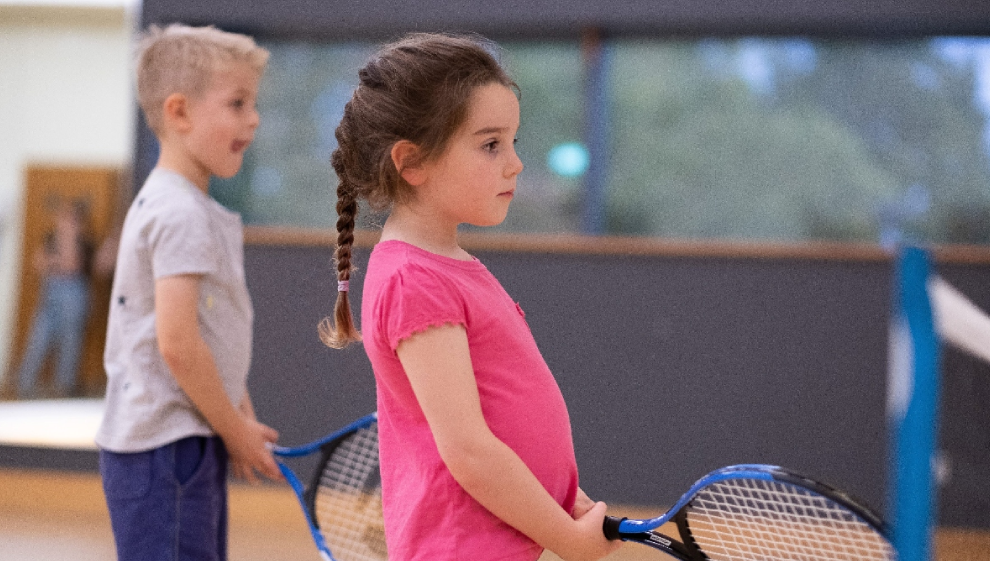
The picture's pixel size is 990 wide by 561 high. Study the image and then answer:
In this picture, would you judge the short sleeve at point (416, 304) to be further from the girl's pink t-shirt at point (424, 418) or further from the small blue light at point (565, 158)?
the small blue light at point (565, 158)

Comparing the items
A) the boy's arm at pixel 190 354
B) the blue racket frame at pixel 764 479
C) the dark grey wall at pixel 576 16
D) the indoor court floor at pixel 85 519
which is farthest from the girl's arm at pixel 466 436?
the dark grey wall at pixel 576 16

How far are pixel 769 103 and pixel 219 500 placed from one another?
324cm

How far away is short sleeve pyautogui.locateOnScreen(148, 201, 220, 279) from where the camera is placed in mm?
1555

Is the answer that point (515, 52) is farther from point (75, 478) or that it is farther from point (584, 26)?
point (75, 478)

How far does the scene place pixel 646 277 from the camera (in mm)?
3877

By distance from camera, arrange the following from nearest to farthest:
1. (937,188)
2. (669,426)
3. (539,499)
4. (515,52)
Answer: (539,499) < (669,426) < (937,188) < (515,52)

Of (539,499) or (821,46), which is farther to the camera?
(821,46)

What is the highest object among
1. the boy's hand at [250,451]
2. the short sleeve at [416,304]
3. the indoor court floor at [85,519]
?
the short sleeve at [416,304]

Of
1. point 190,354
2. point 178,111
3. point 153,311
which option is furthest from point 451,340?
point 178,111

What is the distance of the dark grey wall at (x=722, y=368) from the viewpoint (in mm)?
3740

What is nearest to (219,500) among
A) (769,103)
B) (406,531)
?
(406,531)

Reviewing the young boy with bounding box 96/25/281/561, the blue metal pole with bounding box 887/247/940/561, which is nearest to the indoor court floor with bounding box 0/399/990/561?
the young boy with bounding box 96/25/281/561

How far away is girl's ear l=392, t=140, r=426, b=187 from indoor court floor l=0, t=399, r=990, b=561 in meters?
1.84

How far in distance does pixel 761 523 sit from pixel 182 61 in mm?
1226
